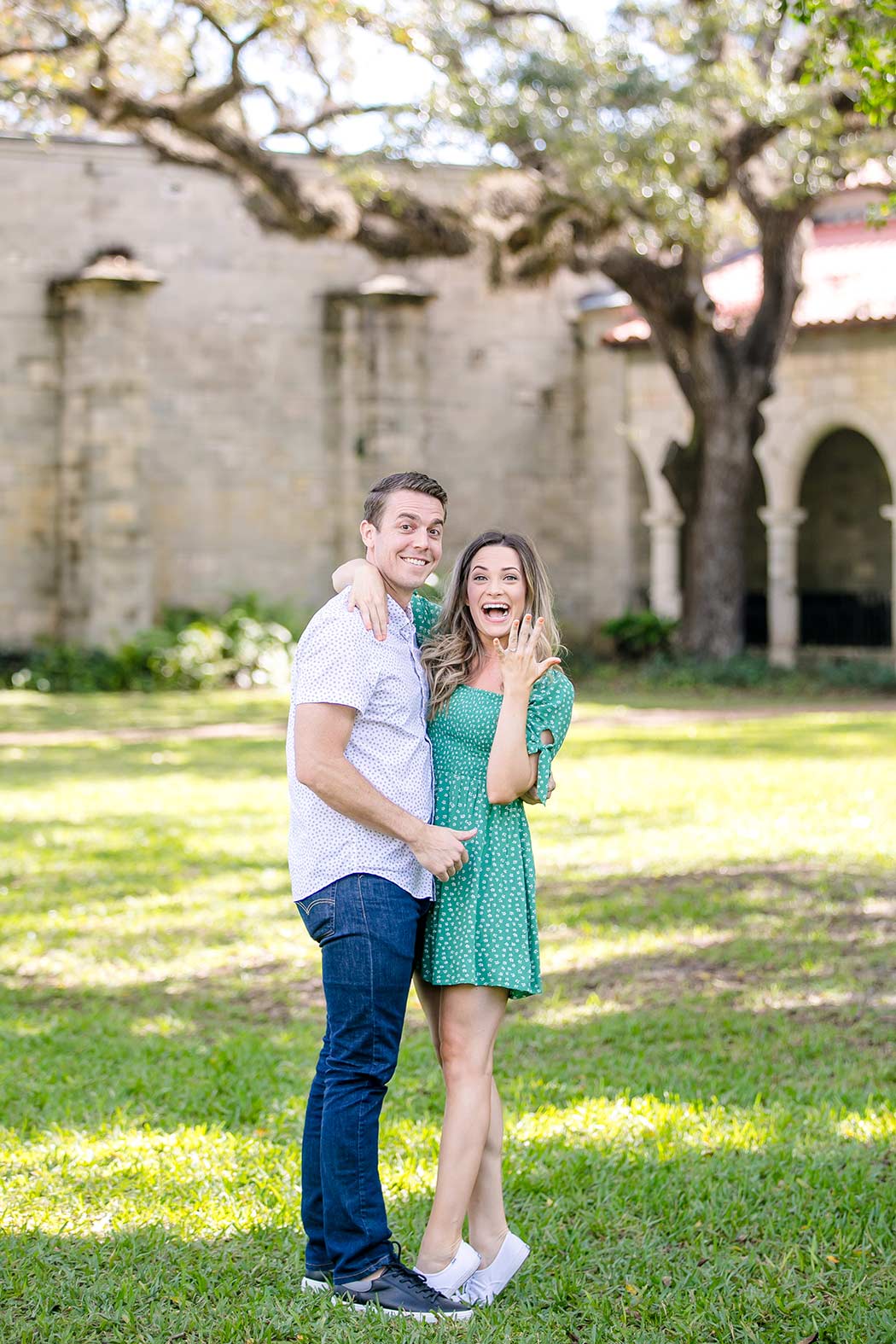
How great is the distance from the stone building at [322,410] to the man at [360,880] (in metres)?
18.1

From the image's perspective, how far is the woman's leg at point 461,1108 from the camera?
356 cm

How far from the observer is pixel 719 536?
20.8 m

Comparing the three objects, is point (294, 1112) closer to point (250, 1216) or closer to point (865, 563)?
point (250, 1216)

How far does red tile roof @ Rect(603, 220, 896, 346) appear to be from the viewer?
20.9 meters

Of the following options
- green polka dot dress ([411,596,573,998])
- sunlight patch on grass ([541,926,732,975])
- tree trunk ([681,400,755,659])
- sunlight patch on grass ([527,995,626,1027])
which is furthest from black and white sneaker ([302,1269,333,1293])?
tree trunk ([681,400,755,659])

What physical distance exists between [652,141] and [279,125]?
3.96m

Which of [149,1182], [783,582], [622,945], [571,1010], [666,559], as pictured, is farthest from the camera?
[666,559]

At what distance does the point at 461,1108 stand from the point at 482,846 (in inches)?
22.4

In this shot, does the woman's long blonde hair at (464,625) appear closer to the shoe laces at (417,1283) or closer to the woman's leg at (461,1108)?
the woman's leg at (461,1108)

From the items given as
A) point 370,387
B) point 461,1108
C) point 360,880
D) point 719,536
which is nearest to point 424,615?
point 360,880

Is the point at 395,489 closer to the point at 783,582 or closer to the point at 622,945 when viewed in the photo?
the point at 622,945

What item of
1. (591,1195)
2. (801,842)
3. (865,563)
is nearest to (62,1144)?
(591,1195)

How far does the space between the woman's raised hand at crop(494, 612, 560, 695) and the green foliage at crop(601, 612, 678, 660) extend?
64.5 feet

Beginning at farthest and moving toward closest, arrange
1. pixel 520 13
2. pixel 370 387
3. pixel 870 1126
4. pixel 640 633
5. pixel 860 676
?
pixel 640 633
pixel 370 387
pixel 860 676
pixel 520 13
pixel 870 1126
